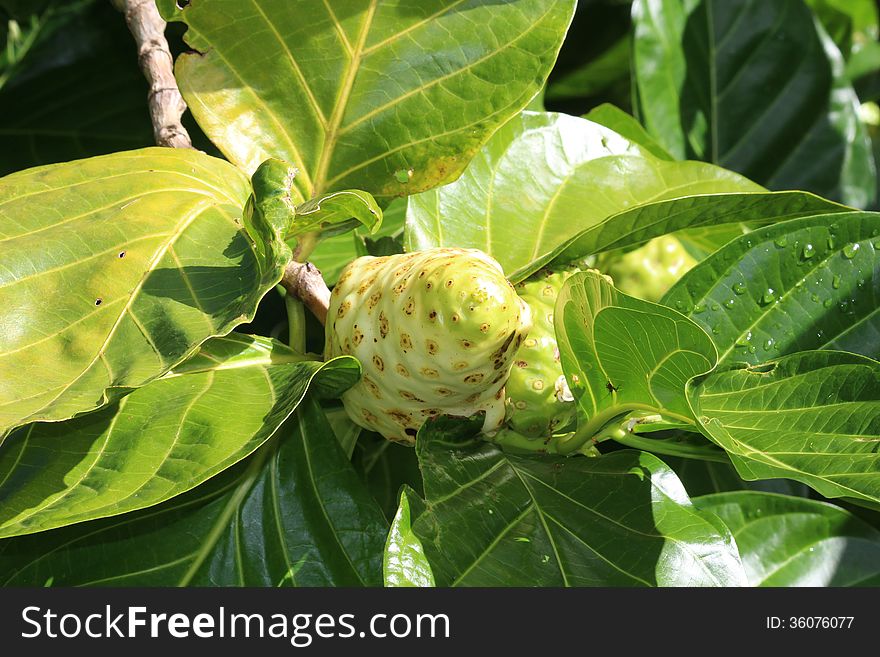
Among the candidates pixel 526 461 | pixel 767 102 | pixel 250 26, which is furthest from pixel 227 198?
pixel 767 102

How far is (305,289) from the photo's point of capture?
831 millimetres

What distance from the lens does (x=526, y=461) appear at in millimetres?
806

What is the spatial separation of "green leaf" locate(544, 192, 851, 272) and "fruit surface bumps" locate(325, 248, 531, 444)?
135mm

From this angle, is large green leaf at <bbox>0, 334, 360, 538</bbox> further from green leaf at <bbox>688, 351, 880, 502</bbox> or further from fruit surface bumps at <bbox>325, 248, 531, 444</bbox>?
green leaf at <bbox>688, 351, 880, 502</bbox>

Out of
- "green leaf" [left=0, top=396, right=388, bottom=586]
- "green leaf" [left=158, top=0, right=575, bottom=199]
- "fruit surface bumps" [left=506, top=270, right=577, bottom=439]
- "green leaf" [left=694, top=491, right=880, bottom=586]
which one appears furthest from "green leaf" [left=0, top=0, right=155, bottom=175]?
"green leaf" [left=694, top=491, right=880, bottom=586]

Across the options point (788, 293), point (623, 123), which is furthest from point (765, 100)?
point (788, 293)

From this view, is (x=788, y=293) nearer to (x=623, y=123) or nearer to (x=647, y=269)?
(x=647, y=269)

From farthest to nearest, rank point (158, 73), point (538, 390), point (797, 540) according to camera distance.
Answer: point (797, 540)
point (158, 73)
point (538, 390)

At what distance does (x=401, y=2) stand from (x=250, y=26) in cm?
13

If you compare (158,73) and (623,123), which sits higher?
(158,73)

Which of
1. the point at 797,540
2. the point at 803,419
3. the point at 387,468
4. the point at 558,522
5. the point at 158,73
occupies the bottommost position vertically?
the point at 797,540

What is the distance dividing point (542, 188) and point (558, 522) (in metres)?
0.36

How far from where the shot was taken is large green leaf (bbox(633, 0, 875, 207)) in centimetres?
141

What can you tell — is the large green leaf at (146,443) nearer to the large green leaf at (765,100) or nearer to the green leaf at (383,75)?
the green leaf at (383,75)
